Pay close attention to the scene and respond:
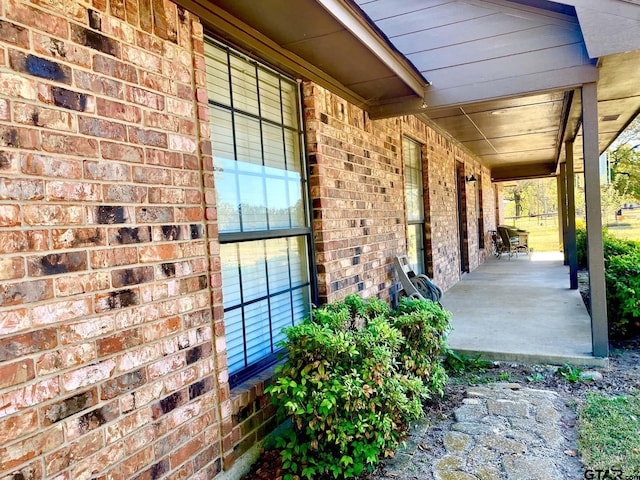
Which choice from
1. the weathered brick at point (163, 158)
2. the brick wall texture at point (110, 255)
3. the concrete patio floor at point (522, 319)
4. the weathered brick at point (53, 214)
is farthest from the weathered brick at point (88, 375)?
the concrete patio floor at point (522, 319)

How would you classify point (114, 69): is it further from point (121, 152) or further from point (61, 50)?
point (121, 152)

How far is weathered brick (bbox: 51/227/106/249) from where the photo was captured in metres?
1.52

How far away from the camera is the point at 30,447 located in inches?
54.8

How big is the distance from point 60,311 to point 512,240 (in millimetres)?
12951

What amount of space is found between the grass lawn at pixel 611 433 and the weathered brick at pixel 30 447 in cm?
259

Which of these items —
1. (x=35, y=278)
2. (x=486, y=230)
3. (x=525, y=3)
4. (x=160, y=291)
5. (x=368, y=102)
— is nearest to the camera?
(x=35, y=278)

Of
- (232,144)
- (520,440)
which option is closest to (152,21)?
(232,144)

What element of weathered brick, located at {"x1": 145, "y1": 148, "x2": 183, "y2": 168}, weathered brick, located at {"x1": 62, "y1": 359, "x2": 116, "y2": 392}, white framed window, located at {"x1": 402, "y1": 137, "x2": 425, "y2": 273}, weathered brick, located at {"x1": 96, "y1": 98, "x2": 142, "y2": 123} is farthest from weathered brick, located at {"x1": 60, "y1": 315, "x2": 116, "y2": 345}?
white framed window, located at {"x1": 402, "y1": 137, "x2": 425, "y2": 273}

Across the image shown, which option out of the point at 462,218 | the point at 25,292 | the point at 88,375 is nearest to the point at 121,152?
the point at 25,292

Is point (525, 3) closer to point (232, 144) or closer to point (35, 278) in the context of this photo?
point (232, 144)

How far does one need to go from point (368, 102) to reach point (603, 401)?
3159 millimetres

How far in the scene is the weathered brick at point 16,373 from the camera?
1.34 metres

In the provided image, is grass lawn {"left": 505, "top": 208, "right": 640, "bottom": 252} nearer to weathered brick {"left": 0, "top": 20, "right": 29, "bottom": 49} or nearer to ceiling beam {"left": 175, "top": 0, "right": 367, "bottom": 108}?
ceiling beam {"left": 175, "top": 0, "right": 367, "bottom": 108}

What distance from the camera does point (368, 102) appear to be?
4223 mm
